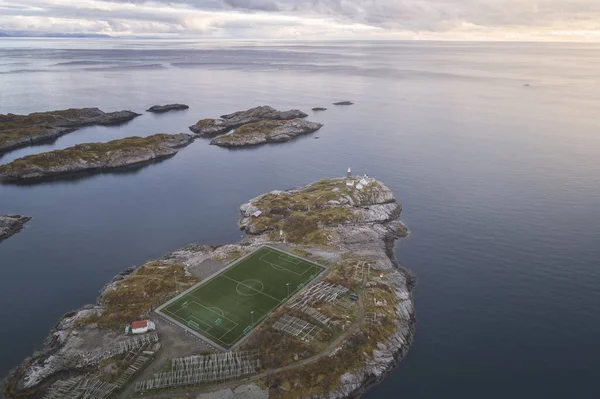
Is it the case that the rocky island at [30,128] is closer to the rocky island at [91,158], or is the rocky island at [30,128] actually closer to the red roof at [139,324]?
the rocky island at [91,158]

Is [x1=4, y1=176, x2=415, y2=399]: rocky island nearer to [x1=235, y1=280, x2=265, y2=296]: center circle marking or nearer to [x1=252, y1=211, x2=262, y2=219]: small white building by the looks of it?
[x1=235, y1=280, x2=265, y2=296]: center circle marking

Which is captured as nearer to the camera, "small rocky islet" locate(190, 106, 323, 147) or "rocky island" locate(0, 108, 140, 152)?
"rocky island" locate(0, 108, 140, 152)

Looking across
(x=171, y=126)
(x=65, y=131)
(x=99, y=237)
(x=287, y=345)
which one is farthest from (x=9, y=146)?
(x=287, y=345)

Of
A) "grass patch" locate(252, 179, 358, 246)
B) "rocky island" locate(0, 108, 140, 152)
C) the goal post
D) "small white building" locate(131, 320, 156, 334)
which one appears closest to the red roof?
"small white building" locate(131, 320, 156, 334)

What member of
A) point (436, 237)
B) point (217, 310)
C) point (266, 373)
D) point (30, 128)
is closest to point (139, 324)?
point (217, 310)

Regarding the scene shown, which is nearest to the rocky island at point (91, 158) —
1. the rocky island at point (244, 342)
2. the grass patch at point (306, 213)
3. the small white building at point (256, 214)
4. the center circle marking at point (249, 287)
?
the grass patch at point (306, 213)

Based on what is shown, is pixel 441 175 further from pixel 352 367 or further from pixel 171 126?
pixel 171 126

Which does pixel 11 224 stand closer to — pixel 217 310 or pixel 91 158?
pixel 91 158
